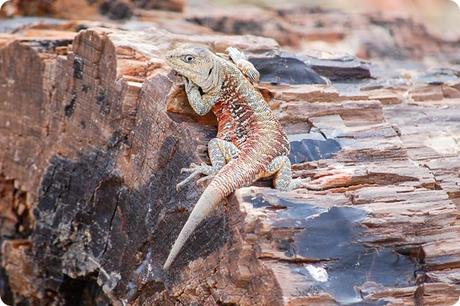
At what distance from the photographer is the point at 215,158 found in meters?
4.15

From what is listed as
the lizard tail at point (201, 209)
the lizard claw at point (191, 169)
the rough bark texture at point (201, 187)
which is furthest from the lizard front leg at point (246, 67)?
the lizard tail at point (201, 209)

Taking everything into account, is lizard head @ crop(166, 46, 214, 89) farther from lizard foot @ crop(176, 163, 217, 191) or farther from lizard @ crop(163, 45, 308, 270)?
lizard foot @ crop(176, 163, 217, 191)

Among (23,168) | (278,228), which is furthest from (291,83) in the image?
(23,168)

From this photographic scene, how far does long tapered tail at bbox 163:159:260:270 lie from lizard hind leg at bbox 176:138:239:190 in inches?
4.3

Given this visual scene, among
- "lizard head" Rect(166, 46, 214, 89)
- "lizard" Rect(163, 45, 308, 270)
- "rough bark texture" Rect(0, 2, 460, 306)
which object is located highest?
"lizard head" Rect(166, 46, 214, 89)

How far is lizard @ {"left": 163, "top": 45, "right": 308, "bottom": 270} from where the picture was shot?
152 inches

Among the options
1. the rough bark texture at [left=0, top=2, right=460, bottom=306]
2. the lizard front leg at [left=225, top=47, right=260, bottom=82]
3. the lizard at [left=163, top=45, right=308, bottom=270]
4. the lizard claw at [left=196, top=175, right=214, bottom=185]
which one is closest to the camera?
the rough bark texture at [left=0, top=2, right=460, bottom=306]

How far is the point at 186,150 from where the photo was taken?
4.27m

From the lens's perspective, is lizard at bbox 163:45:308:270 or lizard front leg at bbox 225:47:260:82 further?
lizard front leg at bbox 225:47:260:82

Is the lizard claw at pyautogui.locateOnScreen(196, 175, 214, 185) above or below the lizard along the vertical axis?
below

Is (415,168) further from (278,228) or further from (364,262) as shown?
(278,228)

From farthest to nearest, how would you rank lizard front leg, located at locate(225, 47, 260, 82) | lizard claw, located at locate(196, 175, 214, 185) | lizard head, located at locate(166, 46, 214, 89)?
lizard front leg, located at locate(225, 47, 260, 82) < lizard head, located at locate(166, 46, 214, 89) < lizard claw, located at locate(196, 175, 214, 185)

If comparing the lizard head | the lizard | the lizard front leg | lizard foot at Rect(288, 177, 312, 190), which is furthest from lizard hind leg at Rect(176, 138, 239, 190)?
the lizard front leg

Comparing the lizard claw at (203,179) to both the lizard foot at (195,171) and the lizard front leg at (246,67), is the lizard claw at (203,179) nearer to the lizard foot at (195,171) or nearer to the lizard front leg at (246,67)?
the lizard foot at (195,171)
